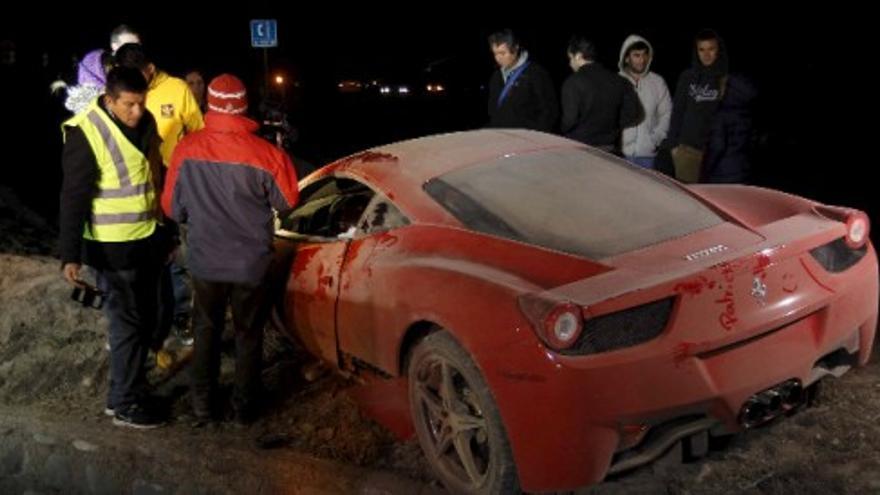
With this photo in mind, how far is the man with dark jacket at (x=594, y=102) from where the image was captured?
6316mm

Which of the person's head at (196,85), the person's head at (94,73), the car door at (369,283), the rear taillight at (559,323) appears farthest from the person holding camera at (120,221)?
the rear taillight at (559,323)

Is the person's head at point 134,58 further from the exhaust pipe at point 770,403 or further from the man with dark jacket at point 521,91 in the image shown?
the exhaust pipe at point 770,403

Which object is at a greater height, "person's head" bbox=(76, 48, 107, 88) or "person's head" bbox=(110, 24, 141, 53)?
"person's head" bbox=(110, 24, 141, 53)

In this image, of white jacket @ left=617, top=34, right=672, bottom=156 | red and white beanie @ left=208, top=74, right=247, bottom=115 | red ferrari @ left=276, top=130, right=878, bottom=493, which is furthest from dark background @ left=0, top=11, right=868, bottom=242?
red and white beanie @ left=208, top=74, right=247, bottom=115

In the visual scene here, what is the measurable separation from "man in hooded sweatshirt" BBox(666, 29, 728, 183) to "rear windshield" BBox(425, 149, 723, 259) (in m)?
2.31

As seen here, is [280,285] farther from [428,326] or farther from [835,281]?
[835,281]

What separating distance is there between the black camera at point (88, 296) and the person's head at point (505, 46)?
3.32 meters

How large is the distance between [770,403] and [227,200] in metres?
2.54

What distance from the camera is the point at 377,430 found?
4.39 meters

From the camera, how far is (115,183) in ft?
14.8

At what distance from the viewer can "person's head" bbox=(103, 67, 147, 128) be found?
4.30 m

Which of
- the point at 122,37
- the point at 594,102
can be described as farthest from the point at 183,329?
the point at 594,102

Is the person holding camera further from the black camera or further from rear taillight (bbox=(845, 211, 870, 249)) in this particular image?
rear taillight (bbox=(845, 211, 870, 249))

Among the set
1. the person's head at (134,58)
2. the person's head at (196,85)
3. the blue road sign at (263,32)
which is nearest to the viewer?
the person's head at (134,58)
